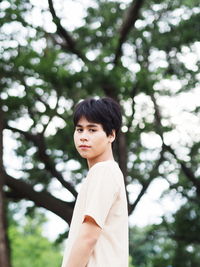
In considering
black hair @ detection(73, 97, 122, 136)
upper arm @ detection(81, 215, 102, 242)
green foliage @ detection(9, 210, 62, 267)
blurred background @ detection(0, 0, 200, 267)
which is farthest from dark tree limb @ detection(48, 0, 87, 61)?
green foliage @ detection(9, 210, 62, 267)

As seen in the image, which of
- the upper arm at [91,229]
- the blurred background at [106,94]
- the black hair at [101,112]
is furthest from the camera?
the blurred background at [106,94]

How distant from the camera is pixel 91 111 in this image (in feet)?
7.51

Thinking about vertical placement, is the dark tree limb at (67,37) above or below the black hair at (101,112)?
above

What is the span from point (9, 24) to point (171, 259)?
831 centimetres

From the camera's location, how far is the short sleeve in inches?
83.1

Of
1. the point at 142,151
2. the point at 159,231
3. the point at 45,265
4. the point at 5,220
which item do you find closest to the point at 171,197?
the point at 159,231

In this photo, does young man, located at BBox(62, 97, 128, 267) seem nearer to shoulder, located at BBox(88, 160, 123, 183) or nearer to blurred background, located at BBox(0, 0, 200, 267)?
shoulder, located at BBox(88, 160, 123, 183)

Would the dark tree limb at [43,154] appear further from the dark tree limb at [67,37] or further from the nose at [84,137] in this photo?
the nose at [84,137]

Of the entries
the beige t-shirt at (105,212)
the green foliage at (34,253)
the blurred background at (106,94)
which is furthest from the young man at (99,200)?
the green foliage at (34,253)

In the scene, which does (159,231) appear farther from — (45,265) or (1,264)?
(45,265)

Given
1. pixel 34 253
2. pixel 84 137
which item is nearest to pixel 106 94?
pixel 84 137

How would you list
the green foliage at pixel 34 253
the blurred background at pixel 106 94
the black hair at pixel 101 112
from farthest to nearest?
1. the green foliage at pixel 34 253
2. the blurred background at pixel 106 94
3. the black hair at pixel 101 112

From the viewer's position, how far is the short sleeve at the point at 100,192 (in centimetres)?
211

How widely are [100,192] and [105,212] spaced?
0.07m
